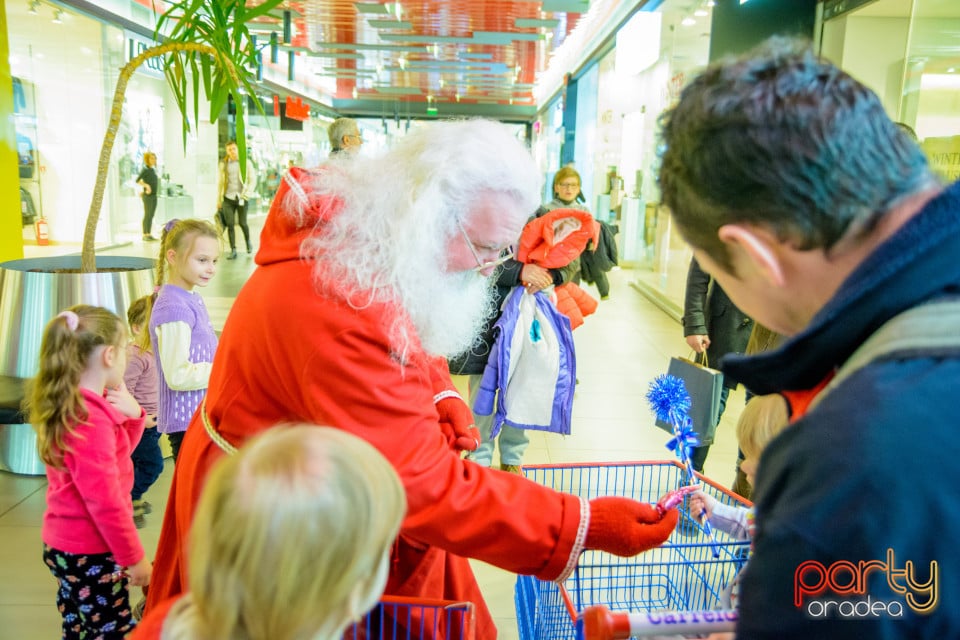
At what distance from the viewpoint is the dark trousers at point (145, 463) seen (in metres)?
3.33

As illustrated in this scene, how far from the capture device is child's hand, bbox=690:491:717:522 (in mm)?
1729

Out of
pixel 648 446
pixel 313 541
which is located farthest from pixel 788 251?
pixel 648 446

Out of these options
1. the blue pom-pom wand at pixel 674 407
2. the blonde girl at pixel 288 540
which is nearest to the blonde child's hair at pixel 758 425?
the blue pom-pom wand at pixel 674 407

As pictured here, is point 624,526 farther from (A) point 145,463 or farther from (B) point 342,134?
(B) point 342,134

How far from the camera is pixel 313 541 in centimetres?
93

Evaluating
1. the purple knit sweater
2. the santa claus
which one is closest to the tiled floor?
the purple knit sweater

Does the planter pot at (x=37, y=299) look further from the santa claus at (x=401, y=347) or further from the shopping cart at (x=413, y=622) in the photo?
the shopping cart at (x=413, y=622)

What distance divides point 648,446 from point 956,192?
4.04 m

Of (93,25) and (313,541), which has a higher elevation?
(93,25)

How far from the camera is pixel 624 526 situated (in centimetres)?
135

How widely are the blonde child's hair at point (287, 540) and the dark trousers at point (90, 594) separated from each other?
1434 millimetres

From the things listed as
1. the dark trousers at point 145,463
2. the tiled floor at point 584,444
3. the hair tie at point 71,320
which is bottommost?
the tiled floor at point 584,444

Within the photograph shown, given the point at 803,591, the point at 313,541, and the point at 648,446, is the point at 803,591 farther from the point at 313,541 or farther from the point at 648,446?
the point at 648,446
